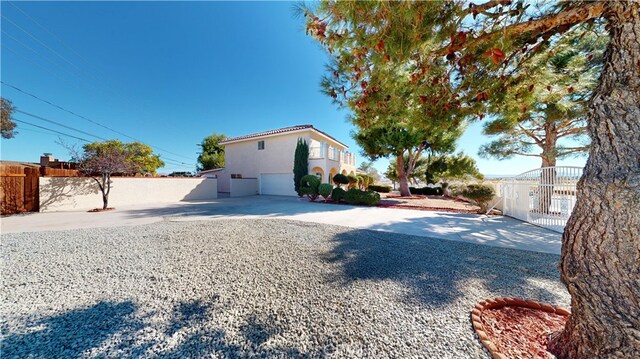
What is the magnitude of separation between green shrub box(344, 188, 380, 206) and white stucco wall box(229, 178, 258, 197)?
994cm

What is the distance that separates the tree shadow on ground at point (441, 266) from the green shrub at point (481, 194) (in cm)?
571

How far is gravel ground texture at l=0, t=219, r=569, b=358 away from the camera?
6.59 feet

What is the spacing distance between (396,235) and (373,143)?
531 inches

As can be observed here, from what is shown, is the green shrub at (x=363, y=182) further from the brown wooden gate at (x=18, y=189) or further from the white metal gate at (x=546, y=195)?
the brown wooden gate at (x=18, y=189)

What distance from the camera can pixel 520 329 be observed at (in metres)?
2.26

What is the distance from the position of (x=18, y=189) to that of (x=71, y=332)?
1246 centimetres

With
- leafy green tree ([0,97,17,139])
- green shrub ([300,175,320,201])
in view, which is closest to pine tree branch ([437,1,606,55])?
green shrub ([300,175,320,201])

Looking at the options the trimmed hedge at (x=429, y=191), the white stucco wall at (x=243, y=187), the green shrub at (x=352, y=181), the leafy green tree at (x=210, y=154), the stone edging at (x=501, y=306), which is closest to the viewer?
the stone edging at (x=501, y=306)

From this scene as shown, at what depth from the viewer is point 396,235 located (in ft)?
19.5

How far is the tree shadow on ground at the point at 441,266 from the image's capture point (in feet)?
9.84

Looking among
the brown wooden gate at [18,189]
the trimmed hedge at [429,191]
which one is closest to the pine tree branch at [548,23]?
the brown wooden gate at [18,189]

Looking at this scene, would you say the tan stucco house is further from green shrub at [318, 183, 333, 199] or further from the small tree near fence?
the small tree near fence

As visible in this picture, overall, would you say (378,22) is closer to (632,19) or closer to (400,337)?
(632,19)

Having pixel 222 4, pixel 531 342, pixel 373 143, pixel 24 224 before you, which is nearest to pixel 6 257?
pixel 24 224
